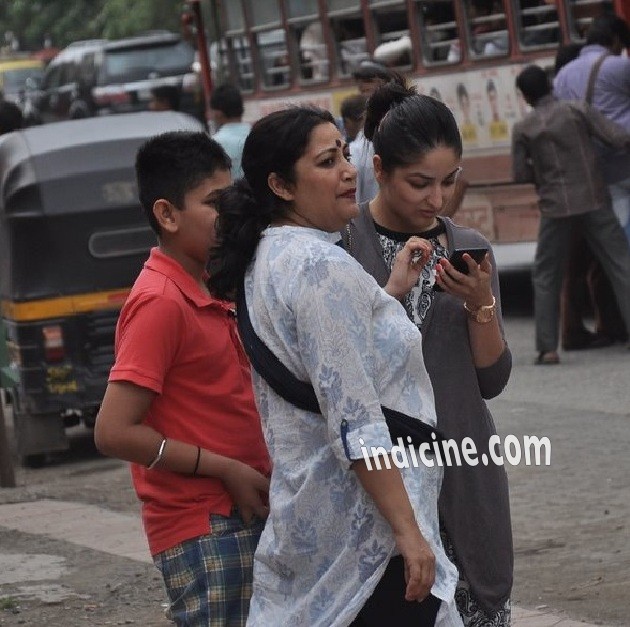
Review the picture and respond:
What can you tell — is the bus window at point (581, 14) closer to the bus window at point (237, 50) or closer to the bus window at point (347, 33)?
the bus window at point (347, 33)

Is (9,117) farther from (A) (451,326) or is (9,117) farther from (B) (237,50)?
(A) (451,326)

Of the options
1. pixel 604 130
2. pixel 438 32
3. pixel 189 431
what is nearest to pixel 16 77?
pixel 438 32

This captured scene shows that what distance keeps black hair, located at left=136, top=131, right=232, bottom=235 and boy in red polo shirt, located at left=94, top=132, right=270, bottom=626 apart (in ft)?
0.04

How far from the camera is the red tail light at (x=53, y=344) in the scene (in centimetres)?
951

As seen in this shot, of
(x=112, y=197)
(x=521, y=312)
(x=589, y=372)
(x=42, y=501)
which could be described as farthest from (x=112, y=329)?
(x=521, y=312)

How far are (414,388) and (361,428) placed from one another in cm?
18

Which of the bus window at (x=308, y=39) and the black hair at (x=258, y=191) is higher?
the black hair at (x=258, y=191)

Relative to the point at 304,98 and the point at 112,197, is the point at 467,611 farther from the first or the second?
the point at 304,98

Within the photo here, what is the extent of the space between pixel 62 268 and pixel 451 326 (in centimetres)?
608

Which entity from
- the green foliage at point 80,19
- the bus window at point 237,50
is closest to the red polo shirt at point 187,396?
the bus window at point 237,50

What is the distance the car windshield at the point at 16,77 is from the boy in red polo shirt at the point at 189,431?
42.0m

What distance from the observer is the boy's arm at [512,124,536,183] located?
36.8ft

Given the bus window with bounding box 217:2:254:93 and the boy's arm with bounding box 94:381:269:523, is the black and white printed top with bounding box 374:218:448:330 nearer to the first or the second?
the boy's arm with bounding box 94:381:269:523

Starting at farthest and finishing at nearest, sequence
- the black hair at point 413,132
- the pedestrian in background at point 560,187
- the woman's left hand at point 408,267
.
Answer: the pedestrian in background at point 560,187 → the black hair at point 413,132 → the woman's left hand at point 408,267
